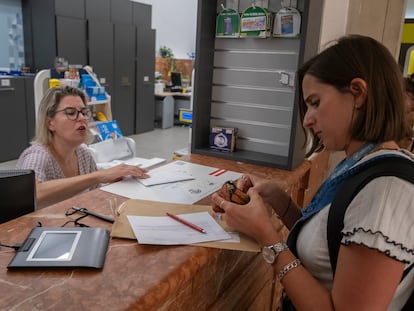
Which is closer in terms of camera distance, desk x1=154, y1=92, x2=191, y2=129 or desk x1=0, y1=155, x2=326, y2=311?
desk x1=0, y1=155, x2=326, y2=311

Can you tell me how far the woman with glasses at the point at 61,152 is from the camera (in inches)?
66.9

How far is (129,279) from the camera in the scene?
814 mm

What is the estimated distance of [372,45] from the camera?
875 millimetres

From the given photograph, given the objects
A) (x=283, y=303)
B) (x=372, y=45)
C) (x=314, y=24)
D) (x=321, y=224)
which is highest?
(x=314, y=24)

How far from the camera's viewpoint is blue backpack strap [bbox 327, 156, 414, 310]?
2.50ft

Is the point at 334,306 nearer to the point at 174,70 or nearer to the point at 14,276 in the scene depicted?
the point at 14,276

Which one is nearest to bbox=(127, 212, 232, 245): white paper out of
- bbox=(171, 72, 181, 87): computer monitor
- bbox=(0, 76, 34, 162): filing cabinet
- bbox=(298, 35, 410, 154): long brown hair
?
bbox=(298, 35, 410, 154): long brown hair

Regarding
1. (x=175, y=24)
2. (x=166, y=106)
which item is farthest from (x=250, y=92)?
(x=175, y=24)

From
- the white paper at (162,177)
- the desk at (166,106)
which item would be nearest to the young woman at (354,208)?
the white paper at (162,177)

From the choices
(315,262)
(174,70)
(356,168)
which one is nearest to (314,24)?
(356,168)

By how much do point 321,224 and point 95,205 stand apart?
747mm

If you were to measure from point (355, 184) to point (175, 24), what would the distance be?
995cm

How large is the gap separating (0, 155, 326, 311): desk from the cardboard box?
0.70 m

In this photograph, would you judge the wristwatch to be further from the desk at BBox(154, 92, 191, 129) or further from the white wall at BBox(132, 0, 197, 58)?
the white wall at BBox(132, 0, 197, 58)
